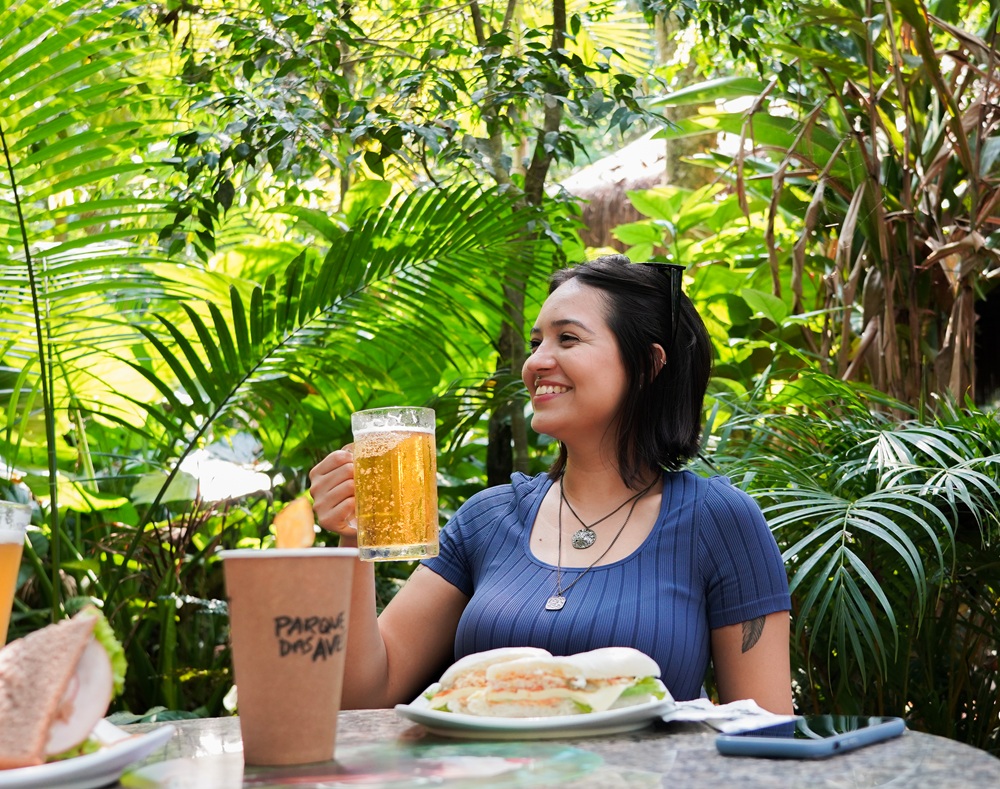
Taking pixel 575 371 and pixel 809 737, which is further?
pixel 575 371

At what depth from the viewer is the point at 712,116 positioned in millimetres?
4086

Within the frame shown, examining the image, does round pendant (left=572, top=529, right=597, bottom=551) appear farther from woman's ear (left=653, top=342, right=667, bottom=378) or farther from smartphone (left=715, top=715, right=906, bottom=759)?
smartphone (left=715, top=715, right=906, bottom=759)

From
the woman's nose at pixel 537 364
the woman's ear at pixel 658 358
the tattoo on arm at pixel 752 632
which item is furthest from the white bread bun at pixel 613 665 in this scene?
the woman's ear at pixel 658 358

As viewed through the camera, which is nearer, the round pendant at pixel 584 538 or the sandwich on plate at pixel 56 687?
the sandwich on plate at pixel 56 687

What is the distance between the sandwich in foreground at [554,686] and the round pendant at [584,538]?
0.74 metres

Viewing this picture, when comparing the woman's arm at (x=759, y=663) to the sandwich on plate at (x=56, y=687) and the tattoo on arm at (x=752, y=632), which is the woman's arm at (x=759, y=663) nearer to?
the tattoo on arm at (x=752, y=632)

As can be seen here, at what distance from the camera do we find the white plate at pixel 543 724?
101 cm

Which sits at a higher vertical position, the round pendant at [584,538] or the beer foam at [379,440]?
the beer foam at [379,440]

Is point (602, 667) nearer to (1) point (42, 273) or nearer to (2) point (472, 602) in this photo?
(2) point (472, 602)

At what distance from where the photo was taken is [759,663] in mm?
1661

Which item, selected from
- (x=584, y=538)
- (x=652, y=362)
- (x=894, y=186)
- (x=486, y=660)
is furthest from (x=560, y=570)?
(x=894, y=186)

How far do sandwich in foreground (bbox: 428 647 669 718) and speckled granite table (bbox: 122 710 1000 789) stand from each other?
1.6 inches

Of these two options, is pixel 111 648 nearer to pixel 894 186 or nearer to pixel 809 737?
pixel 809 737

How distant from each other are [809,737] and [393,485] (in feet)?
1.90
